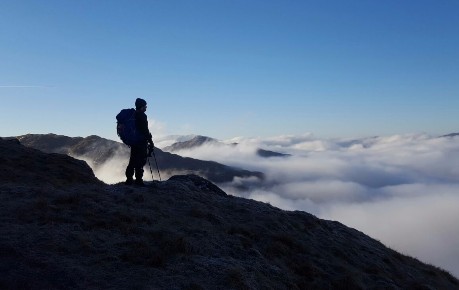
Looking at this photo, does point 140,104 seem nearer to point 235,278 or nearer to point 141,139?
point 141,139

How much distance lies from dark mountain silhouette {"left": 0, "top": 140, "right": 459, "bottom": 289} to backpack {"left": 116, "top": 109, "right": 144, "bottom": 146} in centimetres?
227

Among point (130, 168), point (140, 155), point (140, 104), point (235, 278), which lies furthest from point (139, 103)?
point (235, 278)

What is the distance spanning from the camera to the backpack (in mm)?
18047

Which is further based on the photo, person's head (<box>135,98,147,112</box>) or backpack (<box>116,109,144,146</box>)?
person's head (<box>135,98,147,112</box>)

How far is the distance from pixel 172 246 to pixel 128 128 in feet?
25.6

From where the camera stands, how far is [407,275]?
1736 centimetres

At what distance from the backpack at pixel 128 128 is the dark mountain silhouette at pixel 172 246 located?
7.44 feet

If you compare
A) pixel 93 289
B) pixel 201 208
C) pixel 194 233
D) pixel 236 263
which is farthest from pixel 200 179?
pixel 93 289

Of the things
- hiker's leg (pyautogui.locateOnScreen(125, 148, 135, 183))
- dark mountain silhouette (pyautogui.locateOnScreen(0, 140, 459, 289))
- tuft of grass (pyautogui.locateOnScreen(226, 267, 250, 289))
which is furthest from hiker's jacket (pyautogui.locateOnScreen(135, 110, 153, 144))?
tuft of grass (pyautogui.locateOnScreen(226, 267, 250, 289))

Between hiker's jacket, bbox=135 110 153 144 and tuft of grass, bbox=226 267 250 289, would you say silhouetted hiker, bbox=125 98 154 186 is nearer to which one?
hiker's jacket, bbox=135 110 153 144

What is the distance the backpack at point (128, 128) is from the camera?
1805cm

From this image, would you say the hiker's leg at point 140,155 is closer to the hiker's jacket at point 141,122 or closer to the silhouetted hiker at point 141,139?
the silhouetted hiker at point 141,139

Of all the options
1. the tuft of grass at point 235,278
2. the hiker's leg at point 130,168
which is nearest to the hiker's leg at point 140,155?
the hiker's leg at point 130,168

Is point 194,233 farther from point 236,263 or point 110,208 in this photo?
point 110,208
